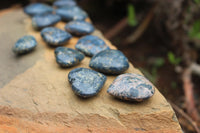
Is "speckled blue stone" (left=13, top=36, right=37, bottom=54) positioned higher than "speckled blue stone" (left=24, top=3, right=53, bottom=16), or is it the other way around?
"speckled blue stone" (left=24, top=3, right=53, bottom=16)

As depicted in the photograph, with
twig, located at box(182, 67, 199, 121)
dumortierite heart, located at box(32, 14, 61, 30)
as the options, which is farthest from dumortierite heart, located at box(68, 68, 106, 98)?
twig, located at box(182, 67, 199, 121)

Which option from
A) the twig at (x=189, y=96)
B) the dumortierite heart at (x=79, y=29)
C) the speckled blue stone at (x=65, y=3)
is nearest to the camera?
the dumortierite heart at (x=79, y=29)

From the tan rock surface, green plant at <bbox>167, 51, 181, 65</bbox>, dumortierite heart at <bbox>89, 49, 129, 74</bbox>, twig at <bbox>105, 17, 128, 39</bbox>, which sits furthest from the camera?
twig at <bbox>105, 17, 128, 39</bbox>

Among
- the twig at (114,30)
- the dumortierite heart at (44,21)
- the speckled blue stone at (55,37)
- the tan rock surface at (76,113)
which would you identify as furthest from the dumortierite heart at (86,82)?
the twig at (114,30)

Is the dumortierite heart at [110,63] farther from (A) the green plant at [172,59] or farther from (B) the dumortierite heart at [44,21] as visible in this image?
(A) the green plant at [172,59]

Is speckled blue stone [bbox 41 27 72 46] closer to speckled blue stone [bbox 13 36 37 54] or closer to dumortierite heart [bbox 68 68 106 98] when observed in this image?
speckled blue stone [bbox 13 36 37 54]

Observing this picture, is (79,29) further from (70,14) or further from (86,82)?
(86,82)
